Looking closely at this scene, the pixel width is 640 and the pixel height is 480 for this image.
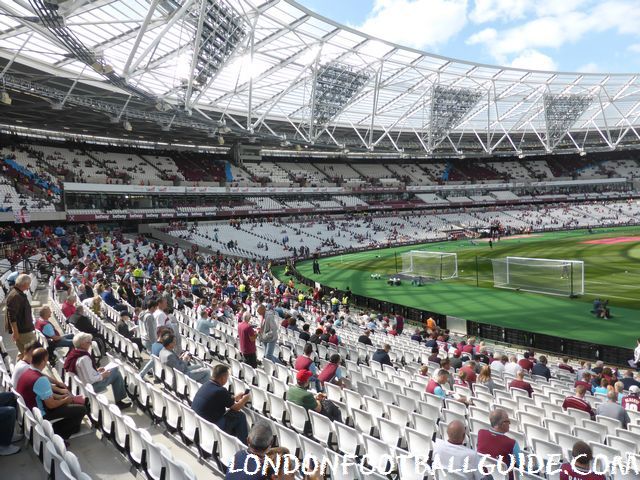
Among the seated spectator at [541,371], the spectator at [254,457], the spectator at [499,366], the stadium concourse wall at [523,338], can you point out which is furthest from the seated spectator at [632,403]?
the stadium concourse wall at [523,338]

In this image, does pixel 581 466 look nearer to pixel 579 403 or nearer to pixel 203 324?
pixel 579 403

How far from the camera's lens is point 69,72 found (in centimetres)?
3247

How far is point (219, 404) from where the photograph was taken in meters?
5.65

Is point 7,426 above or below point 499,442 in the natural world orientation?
above

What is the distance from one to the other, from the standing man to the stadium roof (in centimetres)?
1271

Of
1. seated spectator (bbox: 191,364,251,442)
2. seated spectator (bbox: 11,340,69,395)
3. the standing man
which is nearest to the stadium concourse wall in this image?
seated spectator (bbox: 191,364,251,442)

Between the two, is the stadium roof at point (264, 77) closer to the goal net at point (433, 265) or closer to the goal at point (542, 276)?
the goal net at point (433, 265)

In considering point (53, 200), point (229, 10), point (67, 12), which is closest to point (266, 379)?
point (67, 12)

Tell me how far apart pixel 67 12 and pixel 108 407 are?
16.7m

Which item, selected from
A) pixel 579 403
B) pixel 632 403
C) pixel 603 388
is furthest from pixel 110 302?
pixel 632 403

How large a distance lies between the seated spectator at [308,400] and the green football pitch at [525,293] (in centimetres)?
1603

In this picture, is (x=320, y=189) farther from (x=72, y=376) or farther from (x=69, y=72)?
(x=72, y=376)

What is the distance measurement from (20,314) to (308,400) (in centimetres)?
537

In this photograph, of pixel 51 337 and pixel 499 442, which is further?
pixel 51 337
